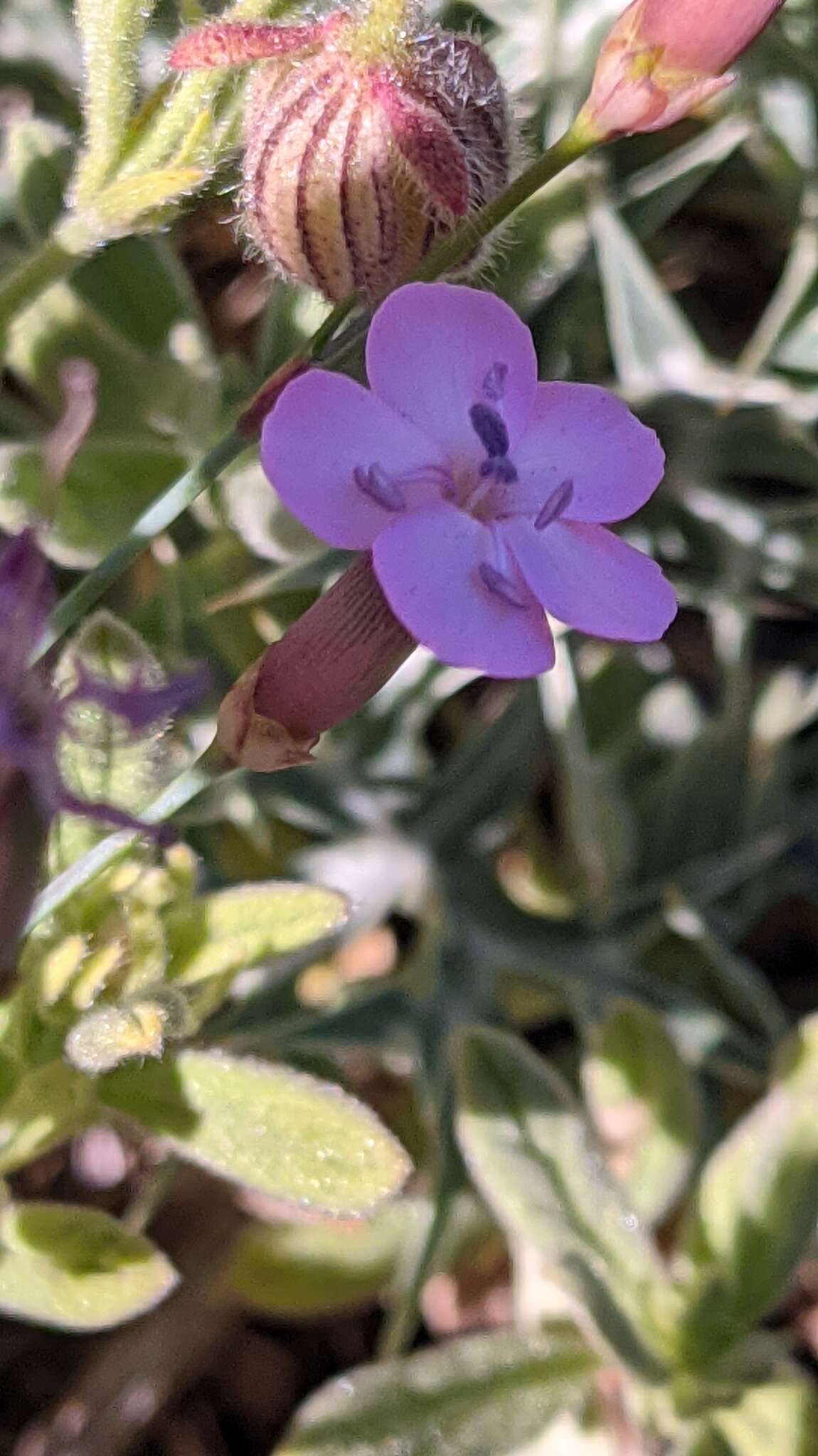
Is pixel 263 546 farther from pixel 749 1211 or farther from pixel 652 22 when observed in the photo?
pixel 749 1211

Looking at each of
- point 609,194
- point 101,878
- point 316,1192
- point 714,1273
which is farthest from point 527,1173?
point 609,194

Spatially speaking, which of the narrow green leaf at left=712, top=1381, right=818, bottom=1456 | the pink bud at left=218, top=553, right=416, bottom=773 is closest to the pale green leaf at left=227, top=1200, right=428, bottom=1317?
the narrow green leaf at left=712, top=1381, right=818, bottom=1456

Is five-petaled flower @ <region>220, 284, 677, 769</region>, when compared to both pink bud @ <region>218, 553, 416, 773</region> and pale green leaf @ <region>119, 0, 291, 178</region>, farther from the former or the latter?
pale green leaf @ <region>119, 0, 291, 178</region>

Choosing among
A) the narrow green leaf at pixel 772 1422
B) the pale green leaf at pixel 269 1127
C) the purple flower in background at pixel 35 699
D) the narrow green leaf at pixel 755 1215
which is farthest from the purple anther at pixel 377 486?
the narrow green leaf at pixel 772 1422

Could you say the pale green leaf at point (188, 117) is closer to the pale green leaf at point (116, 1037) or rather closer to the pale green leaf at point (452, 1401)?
the pale green leaf at point (116, 1037)

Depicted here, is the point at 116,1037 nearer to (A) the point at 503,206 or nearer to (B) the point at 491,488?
(B) the point at 491,488

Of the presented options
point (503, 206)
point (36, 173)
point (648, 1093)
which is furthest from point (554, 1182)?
point (36, 173)
